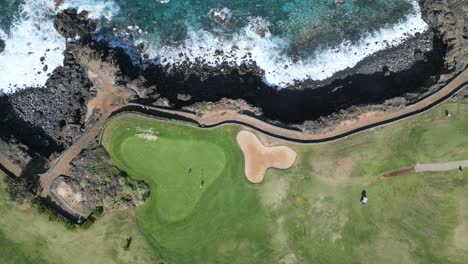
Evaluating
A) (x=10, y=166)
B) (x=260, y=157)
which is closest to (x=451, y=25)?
(x=260, y=157)

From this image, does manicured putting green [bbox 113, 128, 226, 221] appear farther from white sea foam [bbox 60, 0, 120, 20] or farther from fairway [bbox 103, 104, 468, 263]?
white sea foam [bbox 60, 0, 120, 20]

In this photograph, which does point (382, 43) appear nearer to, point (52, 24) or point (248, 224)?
point (248, 224)

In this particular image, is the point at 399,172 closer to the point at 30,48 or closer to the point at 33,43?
the point at 33,43

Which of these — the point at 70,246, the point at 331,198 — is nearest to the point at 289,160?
the point at 331,198

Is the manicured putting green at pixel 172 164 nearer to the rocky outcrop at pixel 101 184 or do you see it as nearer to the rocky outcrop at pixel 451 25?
the rocky outcrop at pixel 101 184

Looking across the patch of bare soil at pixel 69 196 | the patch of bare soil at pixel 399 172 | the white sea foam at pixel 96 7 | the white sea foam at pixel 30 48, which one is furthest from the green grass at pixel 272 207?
the white sea foam at pixel 96 7
